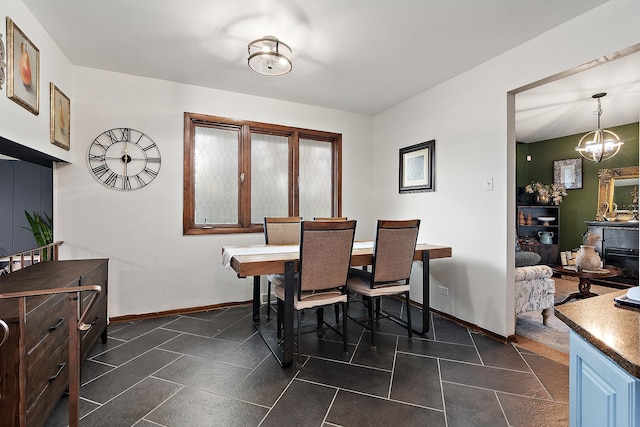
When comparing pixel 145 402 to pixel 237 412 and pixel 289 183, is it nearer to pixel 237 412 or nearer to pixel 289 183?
pixel 237 412

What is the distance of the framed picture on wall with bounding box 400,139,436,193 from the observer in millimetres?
3447

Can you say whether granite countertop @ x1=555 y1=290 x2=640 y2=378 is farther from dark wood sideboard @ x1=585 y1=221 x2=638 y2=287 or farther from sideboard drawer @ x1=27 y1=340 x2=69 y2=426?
dark wood sideboard @ x1=585 y1=221 x2=638 y2=287

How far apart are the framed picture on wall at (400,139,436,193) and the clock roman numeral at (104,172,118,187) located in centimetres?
320

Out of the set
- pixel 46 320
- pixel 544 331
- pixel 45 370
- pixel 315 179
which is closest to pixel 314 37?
pixel 315 179

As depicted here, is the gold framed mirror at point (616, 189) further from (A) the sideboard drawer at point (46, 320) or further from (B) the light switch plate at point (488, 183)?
(A) the sideboard drawer at point (46, 320)

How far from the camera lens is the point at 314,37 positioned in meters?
2.39

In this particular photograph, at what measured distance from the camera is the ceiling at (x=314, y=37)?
6.72ft

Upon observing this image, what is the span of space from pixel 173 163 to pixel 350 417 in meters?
2.89

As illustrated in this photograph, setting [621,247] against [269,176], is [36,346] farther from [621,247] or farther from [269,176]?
[621,247]

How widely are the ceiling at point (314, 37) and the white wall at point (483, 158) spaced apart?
128mm

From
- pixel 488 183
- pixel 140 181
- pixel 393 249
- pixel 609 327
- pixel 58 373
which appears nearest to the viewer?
pixel 609 327

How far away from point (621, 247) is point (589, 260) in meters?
1.93

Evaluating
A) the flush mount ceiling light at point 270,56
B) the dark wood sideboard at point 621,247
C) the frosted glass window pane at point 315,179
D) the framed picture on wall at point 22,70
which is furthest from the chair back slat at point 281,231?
the dark wood sideboard at point 621,247

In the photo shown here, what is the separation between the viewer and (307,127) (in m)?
4.03
